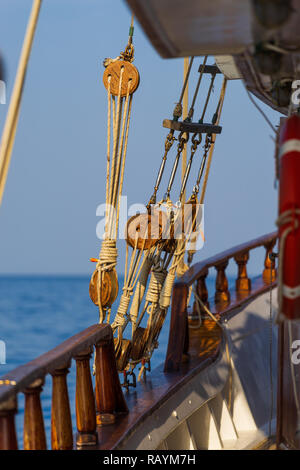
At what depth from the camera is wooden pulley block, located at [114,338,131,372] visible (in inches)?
98.9

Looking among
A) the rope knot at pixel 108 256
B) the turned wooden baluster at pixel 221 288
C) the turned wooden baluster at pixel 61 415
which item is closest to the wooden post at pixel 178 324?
the rope knot at pixel 108 256

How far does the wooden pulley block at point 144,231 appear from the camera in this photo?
2678mm

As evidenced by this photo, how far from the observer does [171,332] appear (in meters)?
2.77

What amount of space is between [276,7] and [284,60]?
0.30m

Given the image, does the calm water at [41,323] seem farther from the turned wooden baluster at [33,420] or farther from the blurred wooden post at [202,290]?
the turned wooden baluster at [33,420]

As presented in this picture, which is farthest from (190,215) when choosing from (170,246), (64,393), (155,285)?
(64,393)

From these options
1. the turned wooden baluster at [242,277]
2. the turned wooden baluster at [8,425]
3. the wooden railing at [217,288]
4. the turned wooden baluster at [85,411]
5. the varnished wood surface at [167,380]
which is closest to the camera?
the turned wooden baluster at [8,425]

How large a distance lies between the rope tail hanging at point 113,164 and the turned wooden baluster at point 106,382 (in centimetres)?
45

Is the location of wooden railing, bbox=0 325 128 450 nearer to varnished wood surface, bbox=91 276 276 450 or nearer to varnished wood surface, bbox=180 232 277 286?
varnished wood surface, bbox=91 276 276 450

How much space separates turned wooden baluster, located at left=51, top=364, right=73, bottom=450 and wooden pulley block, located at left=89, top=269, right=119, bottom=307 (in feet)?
2.60

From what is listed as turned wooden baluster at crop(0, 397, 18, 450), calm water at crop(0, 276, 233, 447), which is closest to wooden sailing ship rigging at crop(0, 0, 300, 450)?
turned wooden baluster at crop(0, 397, 18, 450)

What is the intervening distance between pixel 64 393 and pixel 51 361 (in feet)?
0.43

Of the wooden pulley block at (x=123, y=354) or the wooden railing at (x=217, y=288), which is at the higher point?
the wooden railing at (x=217, y=288)
